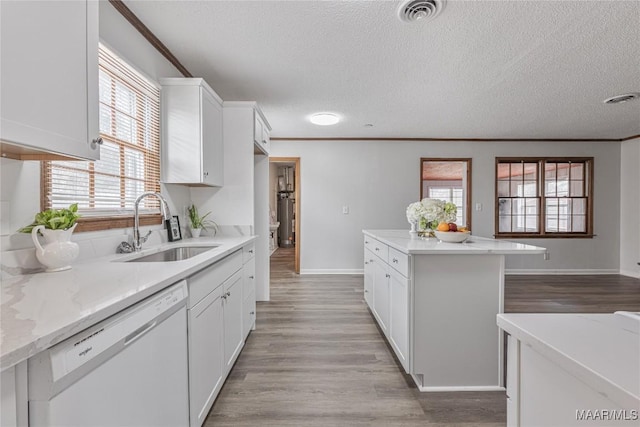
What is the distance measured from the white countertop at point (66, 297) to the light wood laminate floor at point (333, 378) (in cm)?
101

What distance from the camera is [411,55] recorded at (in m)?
2.36

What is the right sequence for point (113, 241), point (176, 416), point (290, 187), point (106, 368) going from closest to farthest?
point (106, 368) < point (176, 416) < point (113, 241) < point (290, 187)

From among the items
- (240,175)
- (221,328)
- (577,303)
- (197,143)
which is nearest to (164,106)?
(197,143)

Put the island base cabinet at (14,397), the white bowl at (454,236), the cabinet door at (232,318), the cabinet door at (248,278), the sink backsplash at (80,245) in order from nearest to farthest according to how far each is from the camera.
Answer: the island base cabinet at (14,397) → the sink backsplash at (80,245) → the cabinet door at (232,318) → the white bowl at (454,236) → the cabinet door at (248,278)

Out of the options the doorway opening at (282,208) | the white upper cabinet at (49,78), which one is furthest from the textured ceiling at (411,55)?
the doorway opening at (282,208)

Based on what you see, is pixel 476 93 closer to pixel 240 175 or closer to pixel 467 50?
pixel 467 50

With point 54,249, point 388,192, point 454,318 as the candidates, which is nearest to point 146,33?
point 54,249

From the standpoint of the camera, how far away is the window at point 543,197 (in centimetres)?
533

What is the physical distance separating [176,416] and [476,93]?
3.72 meters

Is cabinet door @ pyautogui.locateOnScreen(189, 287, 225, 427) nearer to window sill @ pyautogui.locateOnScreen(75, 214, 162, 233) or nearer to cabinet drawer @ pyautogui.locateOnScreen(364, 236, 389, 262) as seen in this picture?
window sill @ pyautogui.locateOnScreen(75, 214, 162, 233)

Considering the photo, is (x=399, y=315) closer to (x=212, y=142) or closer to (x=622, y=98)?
(x=212, y=142)

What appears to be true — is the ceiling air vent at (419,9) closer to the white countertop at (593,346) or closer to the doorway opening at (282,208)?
the white countertop at (593,346)

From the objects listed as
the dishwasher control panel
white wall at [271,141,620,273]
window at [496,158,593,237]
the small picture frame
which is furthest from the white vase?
window at [496,158,593,237]

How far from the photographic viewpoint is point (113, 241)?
5.65ft
